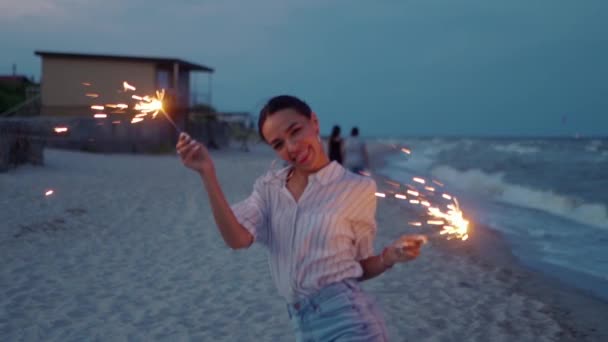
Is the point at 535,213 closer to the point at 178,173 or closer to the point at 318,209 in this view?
the point at 178,173

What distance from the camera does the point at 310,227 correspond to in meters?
2.12

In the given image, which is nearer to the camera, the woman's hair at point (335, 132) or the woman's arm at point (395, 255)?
the woman's arm at point (395, 255)

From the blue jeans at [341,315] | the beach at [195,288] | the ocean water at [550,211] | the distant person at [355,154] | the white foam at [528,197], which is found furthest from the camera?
the white foam at [528,197]

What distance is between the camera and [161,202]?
13.8 meters

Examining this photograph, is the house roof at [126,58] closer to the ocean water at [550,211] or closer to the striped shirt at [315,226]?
the ocean water at [550,211]

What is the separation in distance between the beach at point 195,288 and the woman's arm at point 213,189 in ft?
11.2

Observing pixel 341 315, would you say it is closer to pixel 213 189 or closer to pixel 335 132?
pixel 213 189

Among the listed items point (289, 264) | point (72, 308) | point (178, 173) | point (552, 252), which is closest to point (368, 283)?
point (72, 308)

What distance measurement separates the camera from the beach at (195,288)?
5.73m

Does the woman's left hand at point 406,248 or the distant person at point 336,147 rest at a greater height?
the woman's left hand at point 406,248

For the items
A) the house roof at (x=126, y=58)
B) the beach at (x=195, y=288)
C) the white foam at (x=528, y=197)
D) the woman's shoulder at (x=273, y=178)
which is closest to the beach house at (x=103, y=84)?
the house roof at (x=126, y=58)

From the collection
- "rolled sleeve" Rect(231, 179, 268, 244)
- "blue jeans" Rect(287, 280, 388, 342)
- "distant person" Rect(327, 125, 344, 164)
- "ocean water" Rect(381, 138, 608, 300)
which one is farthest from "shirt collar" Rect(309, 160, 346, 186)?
"distant person" Rect(327, 125, 344, 164)

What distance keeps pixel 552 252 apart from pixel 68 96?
26.7m

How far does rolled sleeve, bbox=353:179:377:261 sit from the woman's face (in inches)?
8.4
